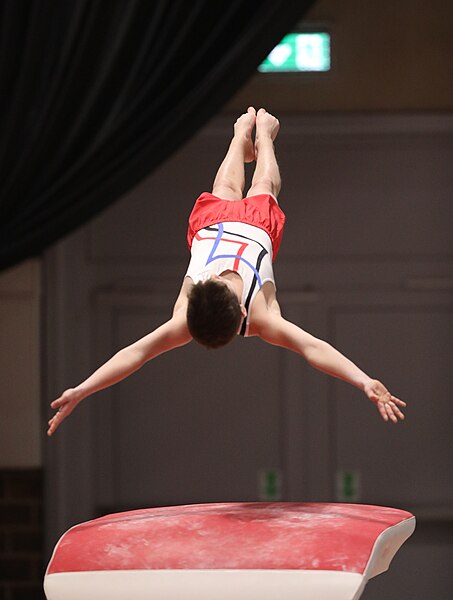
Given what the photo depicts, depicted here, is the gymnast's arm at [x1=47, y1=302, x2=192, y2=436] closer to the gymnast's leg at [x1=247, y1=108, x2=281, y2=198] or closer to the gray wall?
the gymnast's leg at [x1=247, y1=108, x2=281, y2=198]

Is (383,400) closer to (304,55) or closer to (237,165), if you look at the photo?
(237,165)

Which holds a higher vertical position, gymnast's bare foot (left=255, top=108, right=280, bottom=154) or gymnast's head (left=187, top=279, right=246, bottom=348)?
gymnast's bare foot (left=255, top=108, right=280, bottom=154)

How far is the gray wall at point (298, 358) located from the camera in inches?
178

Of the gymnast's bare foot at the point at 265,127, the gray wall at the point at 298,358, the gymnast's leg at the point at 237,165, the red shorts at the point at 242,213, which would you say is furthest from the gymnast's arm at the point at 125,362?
the gray wall at the point at 298,358

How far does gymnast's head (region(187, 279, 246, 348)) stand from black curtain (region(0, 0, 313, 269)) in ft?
6.74

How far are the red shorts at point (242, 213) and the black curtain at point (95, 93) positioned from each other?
1605 mm

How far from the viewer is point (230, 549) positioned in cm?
202

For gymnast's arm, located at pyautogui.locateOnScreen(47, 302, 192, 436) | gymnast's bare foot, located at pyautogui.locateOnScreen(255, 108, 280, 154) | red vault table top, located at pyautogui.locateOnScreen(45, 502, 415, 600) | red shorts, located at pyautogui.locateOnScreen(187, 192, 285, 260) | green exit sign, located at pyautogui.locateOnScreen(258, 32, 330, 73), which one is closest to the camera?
red vault table top, located at pyautogui.locateOnScreen(45, 502, 415, 600)

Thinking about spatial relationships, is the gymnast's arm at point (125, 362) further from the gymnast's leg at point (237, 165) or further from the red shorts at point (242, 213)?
the gymnast's leg at point (237, 165)

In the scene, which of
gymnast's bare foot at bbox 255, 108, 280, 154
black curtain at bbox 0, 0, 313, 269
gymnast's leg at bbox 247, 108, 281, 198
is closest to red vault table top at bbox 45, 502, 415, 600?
gymnast's leg at bbox 247, 108, 281, 198

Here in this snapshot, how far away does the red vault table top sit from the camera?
1.95 m

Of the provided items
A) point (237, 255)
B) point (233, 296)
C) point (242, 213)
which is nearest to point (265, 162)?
point (242, 213)

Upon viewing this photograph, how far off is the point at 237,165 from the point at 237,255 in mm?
427

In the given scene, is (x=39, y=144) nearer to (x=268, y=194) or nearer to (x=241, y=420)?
(x=241, y=420)
